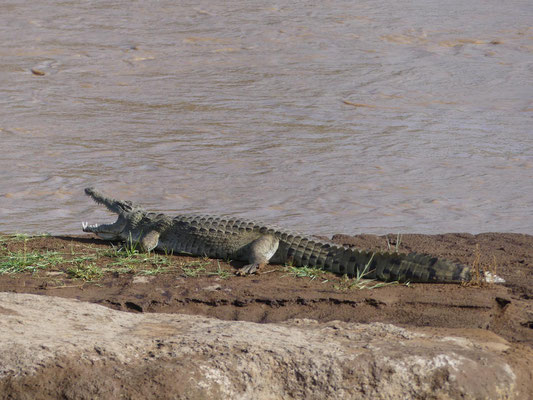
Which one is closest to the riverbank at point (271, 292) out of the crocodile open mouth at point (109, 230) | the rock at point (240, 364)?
the rock at point (240, 364)

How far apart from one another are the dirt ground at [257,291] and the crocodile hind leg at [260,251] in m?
0.08

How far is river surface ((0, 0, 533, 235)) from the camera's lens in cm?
813

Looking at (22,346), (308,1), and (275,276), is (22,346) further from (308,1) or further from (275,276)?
(308,1)

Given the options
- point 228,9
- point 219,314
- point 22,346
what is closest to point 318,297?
point 219,314

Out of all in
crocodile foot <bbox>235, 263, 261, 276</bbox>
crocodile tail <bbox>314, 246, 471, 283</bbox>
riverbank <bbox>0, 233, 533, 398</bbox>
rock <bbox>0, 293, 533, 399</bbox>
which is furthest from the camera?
crocodile foot <bbox>235, 263, 261, 276</bbox>

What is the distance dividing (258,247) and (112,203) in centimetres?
171

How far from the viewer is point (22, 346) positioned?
11.3ft

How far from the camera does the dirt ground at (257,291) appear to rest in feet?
14.8

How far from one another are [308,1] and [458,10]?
3578 millimetres

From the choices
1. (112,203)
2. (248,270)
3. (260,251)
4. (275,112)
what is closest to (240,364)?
(248,270)

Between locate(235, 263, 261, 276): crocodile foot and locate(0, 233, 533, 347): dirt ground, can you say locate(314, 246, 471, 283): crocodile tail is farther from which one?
locate(235, 263, 261, 276): crocodile foot

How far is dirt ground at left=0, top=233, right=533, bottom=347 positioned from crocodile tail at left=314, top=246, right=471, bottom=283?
8 centimetres

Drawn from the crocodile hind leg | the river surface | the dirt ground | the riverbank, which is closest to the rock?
the riverbank

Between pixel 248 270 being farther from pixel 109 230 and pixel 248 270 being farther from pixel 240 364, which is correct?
pixel 240 364
